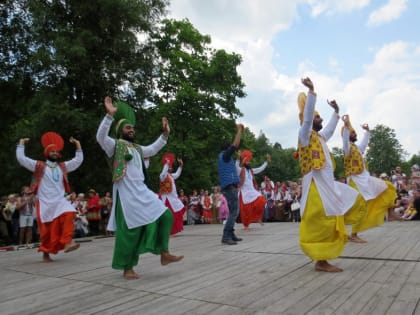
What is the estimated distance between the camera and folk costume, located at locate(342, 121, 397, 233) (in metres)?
6.63

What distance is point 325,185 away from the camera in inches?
172

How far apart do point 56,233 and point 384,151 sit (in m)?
46.6

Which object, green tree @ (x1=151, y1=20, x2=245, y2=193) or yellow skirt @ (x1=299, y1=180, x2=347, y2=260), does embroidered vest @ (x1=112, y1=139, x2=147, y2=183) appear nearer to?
yellow skirt @ (x1=299, y1=180, x2=347, y2=260)

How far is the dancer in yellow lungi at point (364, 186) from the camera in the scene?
259 inches

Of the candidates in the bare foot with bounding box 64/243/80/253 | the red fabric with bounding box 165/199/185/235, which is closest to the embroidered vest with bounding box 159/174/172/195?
the red fabric with bounding box 165/199/185/235

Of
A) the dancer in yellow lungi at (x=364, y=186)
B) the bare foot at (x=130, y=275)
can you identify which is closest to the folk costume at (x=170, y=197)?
the dancer in yellow lungi at (x=364, y=186)

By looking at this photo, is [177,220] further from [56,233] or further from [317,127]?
[317,127]

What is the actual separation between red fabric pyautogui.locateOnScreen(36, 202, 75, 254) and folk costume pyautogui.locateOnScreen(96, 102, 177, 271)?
6.56ft

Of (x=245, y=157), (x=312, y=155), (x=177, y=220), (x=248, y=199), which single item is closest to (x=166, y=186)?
(x=177, y=220)

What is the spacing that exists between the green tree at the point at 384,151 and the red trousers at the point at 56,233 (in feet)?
146

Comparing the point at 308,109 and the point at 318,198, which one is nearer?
the point at 308,109

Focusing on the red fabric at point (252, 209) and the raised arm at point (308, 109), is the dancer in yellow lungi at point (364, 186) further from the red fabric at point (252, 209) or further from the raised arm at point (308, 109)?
the red fabric at point (252, 209)

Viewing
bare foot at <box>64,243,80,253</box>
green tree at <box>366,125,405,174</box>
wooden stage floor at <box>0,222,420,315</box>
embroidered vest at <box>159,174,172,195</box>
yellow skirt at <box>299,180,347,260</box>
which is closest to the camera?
wooden stage floor at <box>0,222,420,315</box>

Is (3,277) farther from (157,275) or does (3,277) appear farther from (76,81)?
(76,81)
